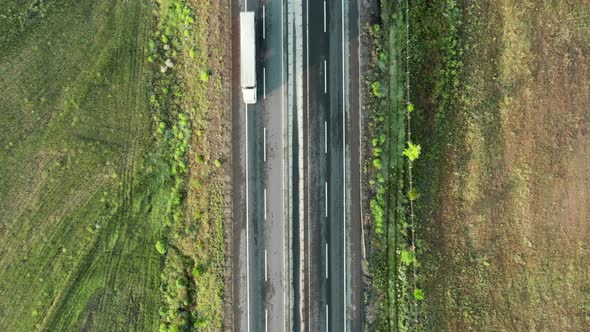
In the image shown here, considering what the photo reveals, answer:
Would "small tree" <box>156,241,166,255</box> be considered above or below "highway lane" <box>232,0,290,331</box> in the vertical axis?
below

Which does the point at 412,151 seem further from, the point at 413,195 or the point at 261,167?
the point at 261,167

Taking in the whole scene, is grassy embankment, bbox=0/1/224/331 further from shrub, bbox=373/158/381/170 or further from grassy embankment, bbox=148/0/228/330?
shrub, bbox=373/158/381/170

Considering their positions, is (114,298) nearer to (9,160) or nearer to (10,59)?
(9,160)

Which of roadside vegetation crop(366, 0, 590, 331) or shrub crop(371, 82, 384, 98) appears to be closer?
shrub crop(371, 82, 384, 98)

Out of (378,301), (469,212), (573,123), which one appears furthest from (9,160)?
(573,123)

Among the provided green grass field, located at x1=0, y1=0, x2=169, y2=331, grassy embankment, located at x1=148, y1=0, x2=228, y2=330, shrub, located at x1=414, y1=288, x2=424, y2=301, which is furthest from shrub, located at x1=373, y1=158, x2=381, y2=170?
green grass field, located at x1=0, y1=0, x2=169, y2=331

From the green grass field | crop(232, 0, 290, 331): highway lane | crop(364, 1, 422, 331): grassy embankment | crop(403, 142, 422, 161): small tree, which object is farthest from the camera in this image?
the green grass field
